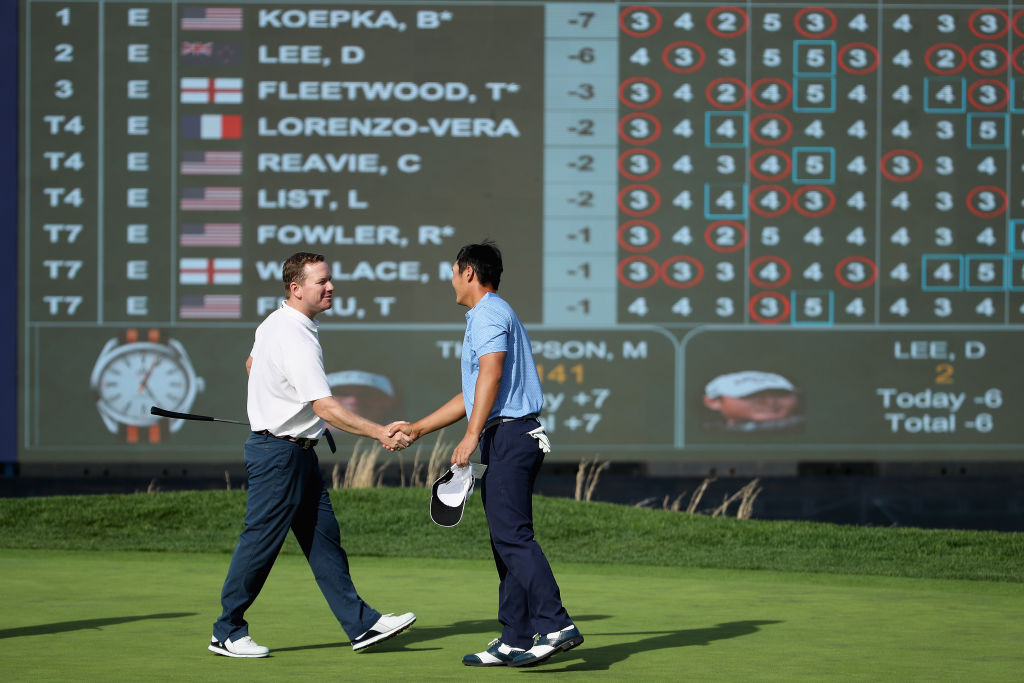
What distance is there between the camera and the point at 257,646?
5.26 meters

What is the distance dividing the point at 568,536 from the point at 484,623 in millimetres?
3737

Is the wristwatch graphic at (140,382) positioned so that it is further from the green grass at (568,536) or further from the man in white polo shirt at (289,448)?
the man in white polo shirt at (289,448)

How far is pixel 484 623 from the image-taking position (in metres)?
6.13

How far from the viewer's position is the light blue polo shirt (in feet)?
16.9

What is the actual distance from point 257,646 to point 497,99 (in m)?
8.78

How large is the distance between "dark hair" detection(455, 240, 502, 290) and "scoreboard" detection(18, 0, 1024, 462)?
7.85 metres

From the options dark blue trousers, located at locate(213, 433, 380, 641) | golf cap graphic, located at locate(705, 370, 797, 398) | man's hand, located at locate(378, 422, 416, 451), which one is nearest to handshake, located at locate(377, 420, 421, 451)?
man's hand, located at locate(378, 422, 416, 451)

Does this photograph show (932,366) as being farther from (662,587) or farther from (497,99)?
(662,587)

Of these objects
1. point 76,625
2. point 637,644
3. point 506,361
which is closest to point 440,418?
point 506,361

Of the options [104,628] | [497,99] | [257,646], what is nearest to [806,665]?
[257,646]

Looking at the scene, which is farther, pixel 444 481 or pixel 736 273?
pixel 736 273

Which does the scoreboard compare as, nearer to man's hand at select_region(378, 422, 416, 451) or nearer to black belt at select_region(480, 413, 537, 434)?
man's hand at select_region(378, 422, 416, 451)

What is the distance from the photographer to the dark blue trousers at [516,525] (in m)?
5.12

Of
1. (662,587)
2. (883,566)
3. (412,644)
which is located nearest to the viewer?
(412,644)
